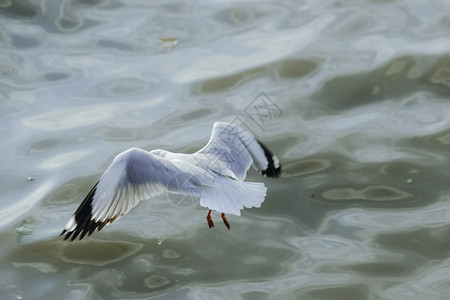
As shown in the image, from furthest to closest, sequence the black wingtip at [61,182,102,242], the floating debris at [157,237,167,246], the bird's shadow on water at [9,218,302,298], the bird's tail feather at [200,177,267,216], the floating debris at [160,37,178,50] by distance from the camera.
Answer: the floating debris at [160,37,178,50] < the floating debris at [157,237,167,246] < the bird's shadow on water at [9,218,302,298] < the black wingtip at [61,182,102,242] < the bird's tail feather at [200,177,267,216]

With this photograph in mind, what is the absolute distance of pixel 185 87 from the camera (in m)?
6.45

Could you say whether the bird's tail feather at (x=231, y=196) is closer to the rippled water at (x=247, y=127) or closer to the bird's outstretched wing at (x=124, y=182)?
the bird's outstretched wing at (x=124, y=182)

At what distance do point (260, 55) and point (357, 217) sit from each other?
236cm

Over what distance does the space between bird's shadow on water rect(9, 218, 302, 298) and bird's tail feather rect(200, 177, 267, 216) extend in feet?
2.06

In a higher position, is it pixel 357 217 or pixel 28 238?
pixel 357 217

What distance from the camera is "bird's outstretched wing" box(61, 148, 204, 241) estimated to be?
13.5ft

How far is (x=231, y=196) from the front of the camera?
396 centimetres

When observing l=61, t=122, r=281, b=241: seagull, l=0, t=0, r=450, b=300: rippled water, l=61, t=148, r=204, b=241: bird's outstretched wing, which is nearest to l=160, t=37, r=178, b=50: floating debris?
l=0, t=0, r=450, b=300: rippled water

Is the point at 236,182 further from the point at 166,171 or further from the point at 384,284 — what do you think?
the point at 384,284

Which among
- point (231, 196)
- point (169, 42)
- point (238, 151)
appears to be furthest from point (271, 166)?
point (169, 42)

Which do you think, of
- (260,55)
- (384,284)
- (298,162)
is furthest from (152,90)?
(384,284)

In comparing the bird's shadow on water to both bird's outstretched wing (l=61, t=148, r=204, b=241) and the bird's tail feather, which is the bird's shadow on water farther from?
the bird's tail feather

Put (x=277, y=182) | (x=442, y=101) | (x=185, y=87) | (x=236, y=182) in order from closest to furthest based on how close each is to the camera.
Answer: (x=236, y=182), (x=277, y=182), (x=442, y=101), (x=185, y=87)

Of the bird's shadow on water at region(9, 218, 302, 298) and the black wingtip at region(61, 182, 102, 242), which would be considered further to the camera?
the bird's shadow on water at region(9, 218, 302, 298)
